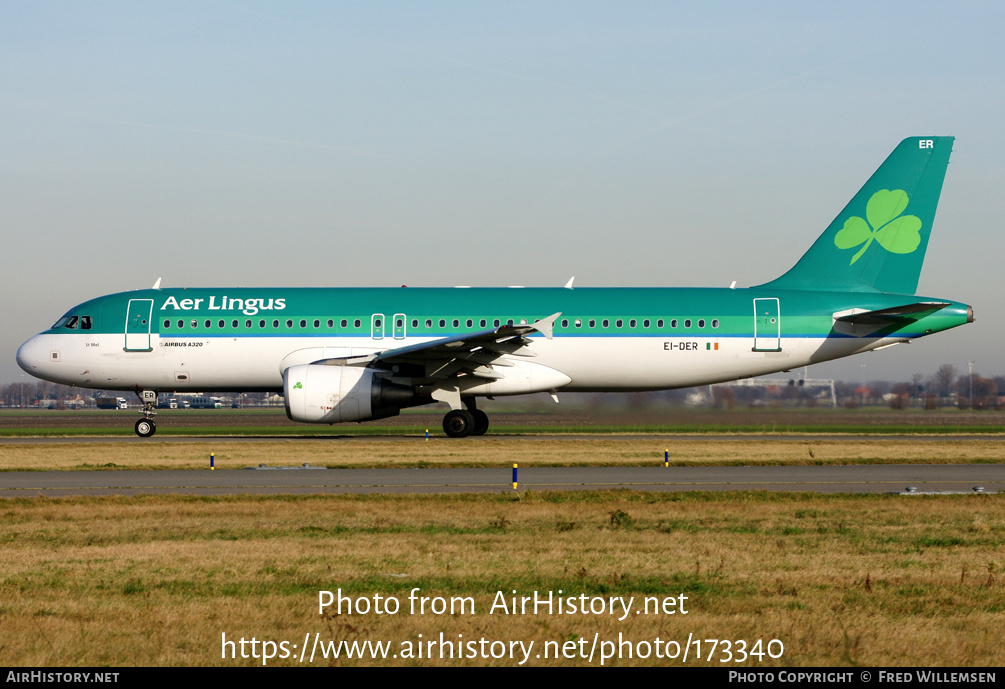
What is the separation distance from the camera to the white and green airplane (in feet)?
102

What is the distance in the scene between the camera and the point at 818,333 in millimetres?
31094

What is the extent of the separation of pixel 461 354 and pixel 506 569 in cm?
1892

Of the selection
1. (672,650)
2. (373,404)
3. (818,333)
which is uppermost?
(818,333)

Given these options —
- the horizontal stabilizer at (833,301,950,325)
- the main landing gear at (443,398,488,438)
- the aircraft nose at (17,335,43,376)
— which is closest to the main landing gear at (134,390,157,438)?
the aircraft nose at (17,335,43,376)

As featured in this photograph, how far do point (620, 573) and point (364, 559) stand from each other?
2.83m

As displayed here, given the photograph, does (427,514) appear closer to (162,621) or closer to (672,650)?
(162,621)

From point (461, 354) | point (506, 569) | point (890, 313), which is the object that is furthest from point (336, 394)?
point (506, 569)

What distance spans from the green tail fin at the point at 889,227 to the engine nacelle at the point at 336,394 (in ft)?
43.4

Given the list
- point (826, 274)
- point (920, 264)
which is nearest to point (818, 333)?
point (826, 274)

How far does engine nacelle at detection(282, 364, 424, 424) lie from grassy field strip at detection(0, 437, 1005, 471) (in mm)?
824

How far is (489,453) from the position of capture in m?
25.4

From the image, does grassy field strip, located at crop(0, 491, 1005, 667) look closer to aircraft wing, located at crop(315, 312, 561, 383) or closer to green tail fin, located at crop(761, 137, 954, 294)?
aircraft wing, located at crop(315, 312, 561, 383)

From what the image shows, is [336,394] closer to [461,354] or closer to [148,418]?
[461,354]

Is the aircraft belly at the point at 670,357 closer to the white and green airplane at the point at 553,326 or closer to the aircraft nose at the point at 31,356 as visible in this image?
the white and green airplane at the point at 553,326
